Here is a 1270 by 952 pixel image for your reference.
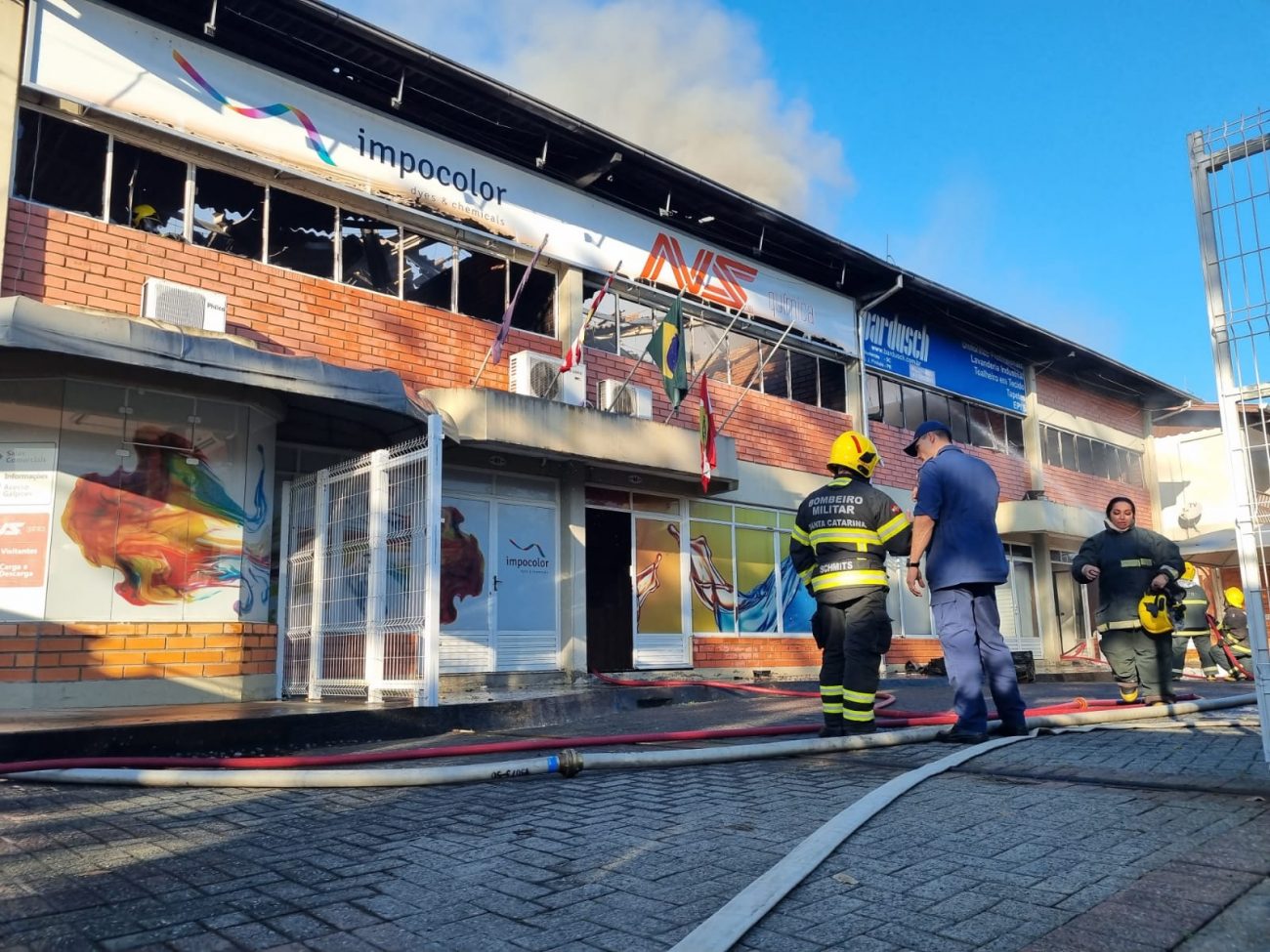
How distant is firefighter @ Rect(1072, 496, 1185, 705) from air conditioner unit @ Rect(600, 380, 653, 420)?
7.06m

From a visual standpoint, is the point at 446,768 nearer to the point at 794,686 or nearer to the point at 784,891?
the point at 784,891

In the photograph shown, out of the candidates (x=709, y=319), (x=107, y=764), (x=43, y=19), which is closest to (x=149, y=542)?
(x=107, y=764)

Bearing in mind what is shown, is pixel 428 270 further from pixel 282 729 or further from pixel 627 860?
pixel 627 860

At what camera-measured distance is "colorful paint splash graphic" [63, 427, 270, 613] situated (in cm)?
828

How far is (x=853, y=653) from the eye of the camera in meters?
5.54

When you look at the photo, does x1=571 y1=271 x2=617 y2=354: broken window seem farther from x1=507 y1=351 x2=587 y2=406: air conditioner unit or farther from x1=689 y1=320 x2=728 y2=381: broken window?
x1=689 y1=320 x2=728 y2=381: broken window

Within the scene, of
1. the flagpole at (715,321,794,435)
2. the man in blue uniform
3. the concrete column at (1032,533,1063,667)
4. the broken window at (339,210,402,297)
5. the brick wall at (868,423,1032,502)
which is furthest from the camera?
the concrete column at (1032,533,1063,667)

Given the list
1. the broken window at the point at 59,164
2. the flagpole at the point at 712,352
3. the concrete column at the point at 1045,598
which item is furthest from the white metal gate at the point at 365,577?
the concrete column at the point at 1045,598

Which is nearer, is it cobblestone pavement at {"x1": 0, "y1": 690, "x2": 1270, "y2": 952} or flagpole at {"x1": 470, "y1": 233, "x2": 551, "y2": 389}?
cobblestone pavement at {"x1": 0, "y1": 690, "x2": 1270, "y2": 952}

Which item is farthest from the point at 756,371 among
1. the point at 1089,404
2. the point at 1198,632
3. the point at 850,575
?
the point at 1089,404

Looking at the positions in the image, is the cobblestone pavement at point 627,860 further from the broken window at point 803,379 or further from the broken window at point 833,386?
the broken window at point 833,386

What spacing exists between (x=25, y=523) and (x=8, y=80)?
4.16 metres

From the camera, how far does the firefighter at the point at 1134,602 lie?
775 cm

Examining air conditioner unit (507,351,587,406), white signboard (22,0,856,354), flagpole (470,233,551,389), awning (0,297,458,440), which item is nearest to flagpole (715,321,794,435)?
white signboard (22,0,856,354)
